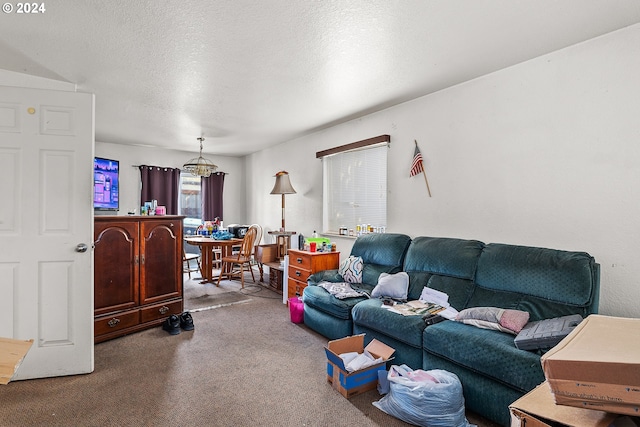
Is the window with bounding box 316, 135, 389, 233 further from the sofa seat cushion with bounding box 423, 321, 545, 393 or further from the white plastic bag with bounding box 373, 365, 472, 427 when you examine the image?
the white plastic bag with bounding box 373, 365, 472, 427

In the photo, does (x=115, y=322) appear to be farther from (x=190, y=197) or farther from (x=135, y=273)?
(x=190, y=197)

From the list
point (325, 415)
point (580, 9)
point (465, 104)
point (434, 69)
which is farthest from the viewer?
point (465, 104)

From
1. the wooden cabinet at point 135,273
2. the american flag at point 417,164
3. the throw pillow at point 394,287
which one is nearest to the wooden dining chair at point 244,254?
the wooden cabinet at point 135,273

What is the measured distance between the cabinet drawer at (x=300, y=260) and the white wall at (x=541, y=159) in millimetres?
1107

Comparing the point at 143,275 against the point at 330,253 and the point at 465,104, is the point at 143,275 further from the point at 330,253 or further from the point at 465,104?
the point at 465,104

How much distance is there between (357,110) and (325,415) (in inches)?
121

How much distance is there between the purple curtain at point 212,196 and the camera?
6781 millimetres

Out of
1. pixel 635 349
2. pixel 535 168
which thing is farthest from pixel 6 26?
pixel 535 168

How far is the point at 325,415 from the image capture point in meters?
1.98

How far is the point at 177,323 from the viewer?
3.34 metres

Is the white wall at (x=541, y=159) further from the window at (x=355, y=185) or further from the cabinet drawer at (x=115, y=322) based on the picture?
the cabinet drawer at (x=115, y=322)

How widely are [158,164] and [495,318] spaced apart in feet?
20.5

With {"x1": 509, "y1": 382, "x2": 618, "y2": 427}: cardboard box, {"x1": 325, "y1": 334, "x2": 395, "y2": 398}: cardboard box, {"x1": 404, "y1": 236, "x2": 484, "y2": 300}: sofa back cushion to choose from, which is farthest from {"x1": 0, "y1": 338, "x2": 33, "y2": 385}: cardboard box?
{"x1": 404, "y1": 236, "x2": 484, "y2": 300}: sofa back cushion

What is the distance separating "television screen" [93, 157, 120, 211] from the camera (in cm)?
382
